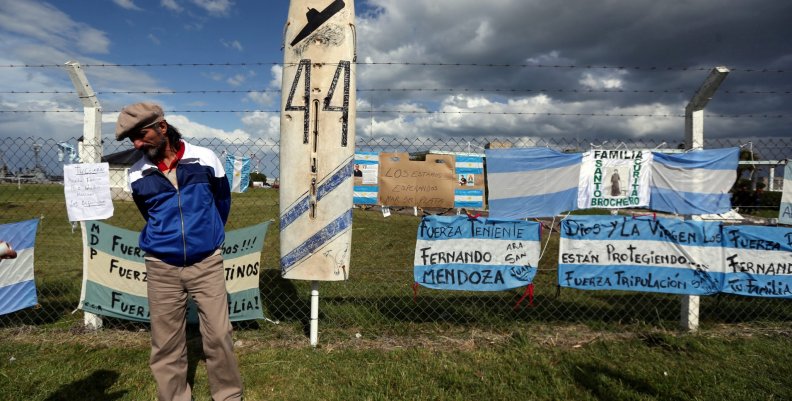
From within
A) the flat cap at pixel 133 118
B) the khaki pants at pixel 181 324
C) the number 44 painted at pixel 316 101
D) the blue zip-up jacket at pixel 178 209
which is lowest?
the khaki pants at pixel 181 324

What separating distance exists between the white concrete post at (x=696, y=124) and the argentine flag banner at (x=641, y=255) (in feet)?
0.62

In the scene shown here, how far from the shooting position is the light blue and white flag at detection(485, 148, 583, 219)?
3.93 metres

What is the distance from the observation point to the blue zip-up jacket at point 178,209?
2504 millimetres

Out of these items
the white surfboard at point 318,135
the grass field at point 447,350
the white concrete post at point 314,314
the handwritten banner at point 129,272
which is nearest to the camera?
the grass field at point 447,350

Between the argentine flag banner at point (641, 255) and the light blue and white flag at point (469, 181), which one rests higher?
the light blue and white flag at point (469, 181)

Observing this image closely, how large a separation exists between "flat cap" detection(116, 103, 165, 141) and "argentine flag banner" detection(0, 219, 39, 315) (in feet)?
7.16

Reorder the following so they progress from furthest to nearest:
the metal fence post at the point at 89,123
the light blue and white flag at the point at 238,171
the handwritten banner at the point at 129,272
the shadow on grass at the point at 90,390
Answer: the light blue and white flag at the point at 238,171 → the metal fence post at the point at 89,123 → the handwritten banner at the point at 129,272 → the shadow on grass at the point at 90,390

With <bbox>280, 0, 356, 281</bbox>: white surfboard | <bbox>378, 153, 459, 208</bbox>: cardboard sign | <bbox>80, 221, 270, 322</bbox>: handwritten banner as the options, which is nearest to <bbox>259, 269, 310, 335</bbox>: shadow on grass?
<bbox>80, 221, 270, 322</bbox>: handwritten banner

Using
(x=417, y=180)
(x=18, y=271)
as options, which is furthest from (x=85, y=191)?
(x=417, y=180)

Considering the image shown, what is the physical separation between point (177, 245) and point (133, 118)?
0.78 metres

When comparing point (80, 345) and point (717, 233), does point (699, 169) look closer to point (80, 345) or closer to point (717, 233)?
point (717, 233)

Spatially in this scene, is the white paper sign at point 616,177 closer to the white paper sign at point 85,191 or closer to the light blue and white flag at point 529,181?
the light blue and white flag at point 529,181

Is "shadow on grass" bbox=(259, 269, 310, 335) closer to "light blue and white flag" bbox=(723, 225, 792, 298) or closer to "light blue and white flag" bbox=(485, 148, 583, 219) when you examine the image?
"light blue and white flag" bbox=(485, 148, 583, 219)

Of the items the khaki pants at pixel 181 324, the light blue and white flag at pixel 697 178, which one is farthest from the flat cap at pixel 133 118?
the light blue and white flag at pixel 697 178
